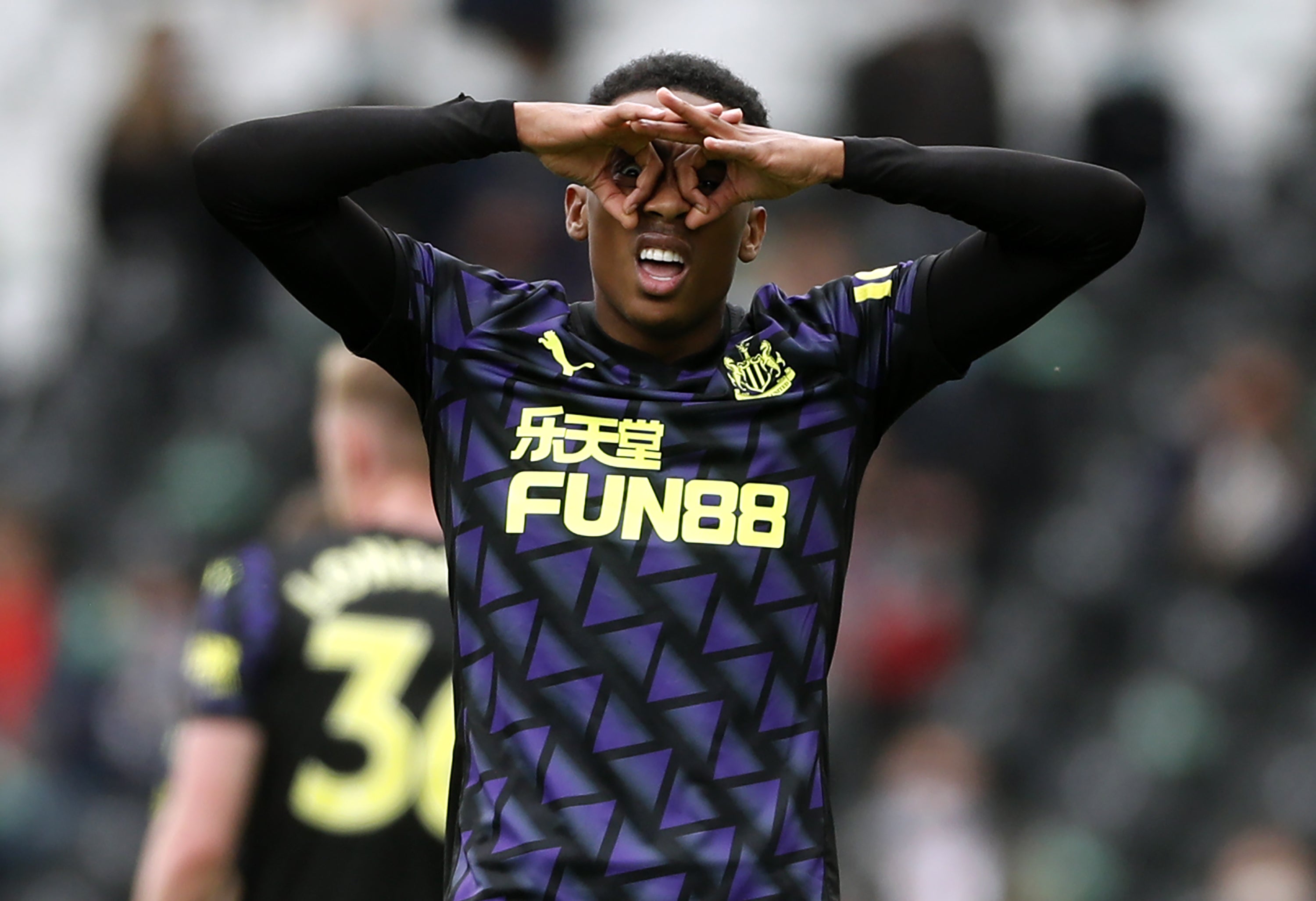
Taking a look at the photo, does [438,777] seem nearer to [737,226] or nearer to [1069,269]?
[737,226]

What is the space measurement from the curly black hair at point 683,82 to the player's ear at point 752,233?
0.51 ft

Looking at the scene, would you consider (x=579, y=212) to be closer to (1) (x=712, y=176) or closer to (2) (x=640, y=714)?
(1) (x=712, y=176)

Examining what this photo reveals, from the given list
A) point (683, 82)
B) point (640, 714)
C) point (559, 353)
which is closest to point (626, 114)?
point (683, 82)

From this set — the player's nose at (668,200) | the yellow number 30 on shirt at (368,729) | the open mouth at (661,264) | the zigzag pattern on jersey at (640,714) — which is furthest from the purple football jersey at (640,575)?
the yellow number 30 on shirt at (368,729)

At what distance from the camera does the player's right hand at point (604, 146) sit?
305 centimetres

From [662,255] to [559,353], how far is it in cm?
24

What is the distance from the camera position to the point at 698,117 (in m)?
3.03

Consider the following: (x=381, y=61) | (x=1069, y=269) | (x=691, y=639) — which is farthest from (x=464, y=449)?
(x=381, y=61)

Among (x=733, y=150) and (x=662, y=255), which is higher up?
(x=733, y=150)

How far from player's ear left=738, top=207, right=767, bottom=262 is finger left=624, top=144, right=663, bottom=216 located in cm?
28

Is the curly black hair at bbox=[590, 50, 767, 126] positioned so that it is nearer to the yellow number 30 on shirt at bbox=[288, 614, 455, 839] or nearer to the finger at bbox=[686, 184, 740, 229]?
the finger at bbox=[686, 184, 740, 229]

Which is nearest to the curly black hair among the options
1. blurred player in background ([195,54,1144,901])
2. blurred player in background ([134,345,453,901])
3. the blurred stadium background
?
blurred player in background ([195,54,1144,901])

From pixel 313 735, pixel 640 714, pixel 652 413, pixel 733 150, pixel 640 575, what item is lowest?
pixel 313 735

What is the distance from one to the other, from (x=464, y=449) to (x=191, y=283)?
19.4 feet
